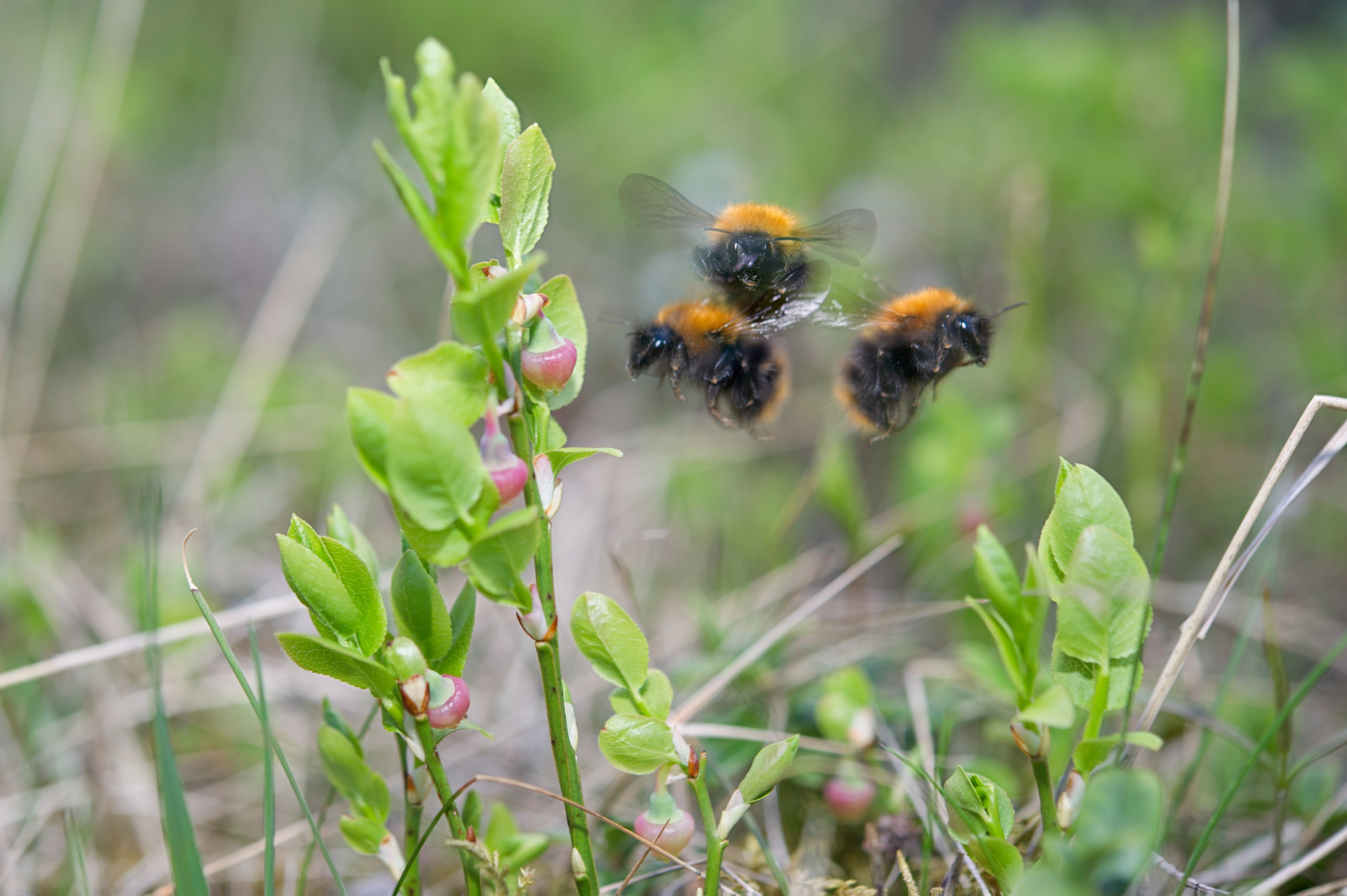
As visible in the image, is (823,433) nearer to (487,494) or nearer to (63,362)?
(487,494)

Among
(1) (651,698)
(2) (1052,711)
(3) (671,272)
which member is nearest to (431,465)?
(1) (651,698)

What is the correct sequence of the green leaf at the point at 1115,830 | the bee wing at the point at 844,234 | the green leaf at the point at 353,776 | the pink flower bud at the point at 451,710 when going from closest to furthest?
the green leaf at the point at 1115,830 < the pink flower bud at the point at 451,710 < the green leaf at the point at 353,776 < the bee wing at the point at 844,234

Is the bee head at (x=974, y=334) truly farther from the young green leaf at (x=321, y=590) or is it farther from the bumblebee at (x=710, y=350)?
the young green leaf at (x=321, y=590)

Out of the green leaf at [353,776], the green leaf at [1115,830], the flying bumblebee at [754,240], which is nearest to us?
the green leaf at [1115,830]

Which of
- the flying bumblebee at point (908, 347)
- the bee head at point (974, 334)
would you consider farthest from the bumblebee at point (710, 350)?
the bee head at point (974, 334)

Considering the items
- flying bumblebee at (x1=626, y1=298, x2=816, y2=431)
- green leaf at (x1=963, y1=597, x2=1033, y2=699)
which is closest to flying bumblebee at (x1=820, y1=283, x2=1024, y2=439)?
flying bumblebee at (x1=626, y1=298, x2=816, y2=431)

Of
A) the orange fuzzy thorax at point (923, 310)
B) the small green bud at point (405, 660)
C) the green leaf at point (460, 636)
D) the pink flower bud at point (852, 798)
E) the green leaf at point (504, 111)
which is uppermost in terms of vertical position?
the green leaf at point (504, 111)

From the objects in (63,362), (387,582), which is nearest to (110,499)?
(63,362)
